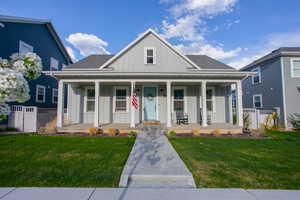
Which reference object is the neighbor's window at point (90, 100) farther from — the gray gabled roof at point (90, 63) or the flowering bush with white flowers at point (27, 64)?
the flowering bush with white flowers at point (27, 64)

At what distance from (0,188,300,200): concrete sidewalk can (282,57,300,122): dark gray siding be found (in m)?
10.9

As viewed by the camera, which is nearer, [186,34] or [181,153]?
[181,153]

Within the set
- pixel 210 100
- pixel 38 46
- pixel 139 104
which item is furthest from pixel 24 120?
pixel 210 100

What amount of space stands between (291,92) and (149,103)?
10.6 metres

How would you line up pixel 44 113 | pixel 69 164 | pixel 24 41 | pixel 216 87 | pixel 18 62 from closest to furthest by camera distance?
pixel 18 62 < pixel 69 164 < pixel 44 113 < pixel 216 87 < pixel 24 41

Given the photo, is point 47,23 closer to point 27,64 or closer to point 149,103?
point 149,103

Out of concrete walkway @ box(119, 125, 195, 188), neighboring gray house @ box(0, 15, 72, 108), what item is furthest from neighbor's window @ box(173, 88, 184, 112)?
neighboring gray house @ box(0, 15, 72, 108)

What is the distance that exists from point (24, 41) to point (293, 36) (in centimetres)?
2414

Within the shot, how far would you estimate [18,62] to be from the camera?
1476 mm

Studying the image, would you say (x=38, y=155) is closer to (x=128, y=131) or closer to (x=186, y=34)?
(x=128, y=131)

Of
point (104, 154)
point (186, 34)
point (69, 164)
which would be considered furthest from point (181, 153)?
point (186, 34)

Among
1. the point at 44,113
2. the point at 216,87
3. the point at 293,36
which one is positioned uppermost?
the point at 293,36

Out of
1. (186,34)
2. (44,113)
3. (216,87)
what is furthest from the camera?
(186,34)

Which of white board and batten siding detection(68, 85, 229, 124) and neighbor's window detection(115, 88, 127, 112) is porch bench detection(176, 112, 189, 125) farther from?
neighbor's window detection(115, 88, 127, 112)
